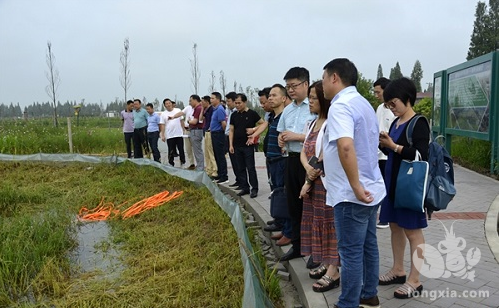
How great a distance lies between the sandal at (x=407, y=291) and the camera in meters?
2.89

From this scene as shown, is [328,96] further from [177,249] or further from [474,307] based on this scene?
[177,249]

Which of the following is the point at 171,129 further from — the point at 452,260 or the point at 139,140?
the point at 452,260

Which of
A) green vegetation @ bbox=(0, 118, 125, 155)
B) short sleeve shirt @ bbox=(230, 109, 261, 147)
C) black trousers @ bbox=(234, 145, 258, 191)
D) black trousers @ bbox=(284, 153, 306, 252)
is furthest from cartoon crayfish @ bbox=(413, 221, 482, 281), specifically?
green vegetation @ bbox=(0, 118, 125, 155)

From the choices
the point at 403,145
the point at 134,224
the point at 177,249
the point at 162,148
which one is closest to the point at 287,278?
the point at 177,249

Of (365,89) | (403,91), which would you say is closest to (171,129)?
(403,91)

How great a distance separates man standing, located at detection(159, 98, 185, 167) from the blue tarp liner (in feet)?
3.96

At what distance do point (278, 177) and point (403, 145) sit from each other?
5.39 feet

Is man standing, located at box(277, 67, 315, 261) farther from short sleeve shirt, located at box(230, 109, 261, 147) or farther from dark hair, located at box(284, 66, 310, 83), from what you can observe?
short sleeve shirt, located at box(230, 109, 261, 147)

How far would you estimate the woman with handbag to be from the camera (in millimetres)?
2785

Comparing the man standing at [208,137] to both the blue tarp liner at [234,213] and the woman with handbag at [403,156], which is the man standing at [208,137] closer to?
the blue tarp liner at [234,213]

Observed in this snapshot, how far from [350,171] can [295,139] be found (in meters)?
1.33

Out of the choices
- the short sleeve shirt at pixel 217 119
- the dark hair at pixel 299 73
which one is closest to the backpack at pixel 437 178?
the dark hair at pixel 299 73

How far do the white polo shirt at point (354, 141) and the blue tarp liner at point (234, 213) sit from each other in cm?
73

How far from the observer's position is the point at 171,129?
30.8ft
